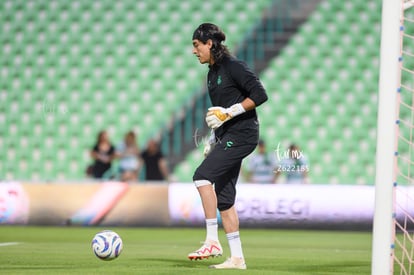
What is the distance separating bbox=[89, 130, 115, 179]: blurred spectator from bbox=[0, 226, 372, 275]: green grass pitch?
1.71 m

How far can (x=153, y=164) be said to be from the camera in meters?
12.8

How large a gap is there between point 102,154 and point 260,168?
2.52 m

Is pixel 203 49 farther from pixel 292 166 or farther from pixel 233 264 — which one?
pixel 292 166

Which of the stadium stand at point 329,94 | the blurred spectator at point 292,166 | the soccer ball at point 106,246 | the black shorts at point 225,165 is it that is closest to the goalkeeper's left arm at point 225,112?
the black shorts at point 225,165

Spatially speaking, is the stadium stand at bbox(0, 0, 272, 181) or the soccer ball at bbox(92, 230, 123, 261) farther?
the stadium stand at bbox(0, 0, 272, 181)

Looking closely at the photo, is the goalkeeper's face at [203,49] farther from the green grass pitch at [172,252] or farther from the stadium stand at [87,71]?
the stadium stand at [87,71]

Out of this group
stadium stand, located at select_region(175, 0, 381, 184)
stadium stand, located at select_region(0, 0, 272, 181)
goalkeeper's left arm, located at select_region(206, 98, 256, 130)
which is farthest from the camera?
stadium stand, located at select_region(0, 0, 272, 181)

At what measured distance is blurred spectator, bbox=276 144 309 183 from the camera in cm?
1042

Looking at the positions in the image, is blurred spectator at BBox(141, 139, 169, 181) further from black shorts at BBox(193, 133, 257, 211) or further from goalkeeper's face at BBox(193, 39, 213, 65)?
goalkeeper's face at BBox(193, 39, 213, 65)

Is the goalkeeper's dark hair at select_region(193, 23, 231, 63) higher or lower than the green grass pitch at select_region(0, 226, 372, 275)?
higher

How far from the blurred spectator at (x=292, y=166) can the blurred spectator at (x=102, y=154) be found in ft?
8.42

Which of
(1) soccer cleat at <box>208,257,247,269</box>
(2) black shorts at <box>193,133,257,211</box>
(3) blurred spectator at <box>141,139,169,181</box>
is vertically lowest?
(3) blurred spectator at <box>141,139,169,181</box>

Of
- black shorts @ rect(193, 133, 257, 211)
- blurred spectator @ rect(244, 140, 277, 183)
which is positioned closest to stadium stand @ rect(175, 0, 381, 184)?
blurred spectator @ rect(244, 140, 277, 183)

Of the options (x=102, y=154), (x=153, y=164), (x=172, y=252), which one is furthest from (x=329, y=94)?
(x=172, y=252)
